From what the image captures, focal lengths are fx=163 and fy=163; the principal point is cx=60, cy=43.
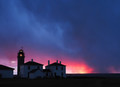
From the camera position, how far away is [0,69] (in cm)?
4928

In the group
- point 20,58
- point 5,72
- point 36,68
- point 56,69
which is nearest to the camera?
point 5,72

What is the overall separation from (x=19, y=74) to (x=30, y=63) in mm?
7409

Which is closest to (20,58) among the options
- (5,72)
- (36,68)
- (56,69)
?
(36,68)

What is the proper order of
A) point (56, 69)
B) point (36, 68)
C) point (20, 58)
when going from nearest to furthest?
point (36, 68)
point (56, 69)
point (20, 58)

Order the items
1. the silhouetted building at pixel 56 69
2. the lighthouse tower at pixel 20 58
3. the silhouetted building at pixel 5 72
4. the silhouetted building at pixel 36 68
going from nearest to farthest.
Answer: the silhouetted building at pixel 5 72, the silhouetted building at pixel 36 68, the silhouetted building at pixel 56 69, the lighthouse tower at pixel 20 58

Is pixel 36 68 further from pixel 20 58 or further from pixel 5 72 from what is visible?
pixel 5 72

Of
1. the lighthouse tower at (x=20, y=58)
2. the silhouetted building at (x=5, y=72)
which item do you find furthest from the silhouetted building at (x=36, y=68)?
the silhouetted building at (x=5, y=72)

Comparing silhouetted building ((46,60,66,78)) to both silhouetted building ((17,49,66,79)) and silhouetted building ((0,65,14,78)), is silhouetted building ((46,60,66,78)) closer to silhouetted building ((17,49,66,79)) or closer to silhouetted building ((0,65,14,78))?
silhouetted building ((17,49,66,79))

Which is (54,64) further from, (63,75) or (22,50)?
(22,50)

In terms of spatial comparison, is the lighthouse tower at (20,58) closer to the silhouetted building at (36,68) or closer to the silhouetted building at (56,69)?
the silhouetted building at (36,68)

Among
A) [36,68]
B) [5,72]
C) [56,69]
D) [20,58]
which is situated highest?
[20,58]

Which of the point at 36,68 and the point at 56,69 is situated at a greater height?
the point at 36,68

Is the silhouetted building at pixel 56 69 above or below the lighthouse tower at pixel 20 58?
below

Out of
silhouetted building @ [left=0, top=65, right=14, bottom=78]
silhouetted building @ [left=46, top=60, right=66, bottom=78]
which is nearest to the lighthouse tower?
silhouetted building @ [left=46, top=60, right=66, bottom=78]
